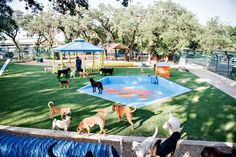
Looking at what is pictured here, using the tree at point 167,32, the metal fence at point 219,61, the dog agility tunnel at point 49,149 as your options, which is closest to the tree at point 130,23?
the tree at point 167,32

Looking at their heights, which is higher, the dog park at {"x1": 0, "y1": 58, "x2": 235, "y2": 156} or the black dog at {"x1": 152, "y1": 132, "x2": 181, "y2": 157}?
the black dog at {"x1": 152, "y1": 132, "x2": 181, "y2": 157}

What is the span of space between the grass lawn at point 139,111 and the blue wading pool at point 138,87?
5.59 ft

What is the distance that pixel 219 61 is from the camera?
21203 mm

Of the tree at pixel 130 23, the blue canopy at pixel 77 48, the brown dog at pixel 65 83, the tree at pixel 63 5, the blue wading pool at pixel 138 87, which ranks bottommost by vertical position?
the blue wading pool at pixel 138 87

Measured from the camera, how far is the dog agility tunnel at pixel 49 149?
14.1 feet

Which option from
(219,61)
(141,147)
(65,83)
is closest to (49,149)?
(141,147)

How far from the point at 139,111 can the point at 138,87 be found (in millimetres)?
7822

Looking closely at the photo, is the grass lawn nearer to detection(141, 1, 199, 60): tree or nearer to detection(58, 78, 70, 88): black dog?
detection(58, 78, 70, 88): black dog


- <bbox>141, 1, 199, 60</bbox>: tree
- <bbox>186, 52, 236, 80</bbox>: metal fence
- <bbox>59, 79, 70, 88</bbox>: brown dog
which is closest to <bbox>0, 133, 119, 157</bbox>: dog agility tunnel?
<bbox>59, 79, 70, 88</bbox>: brown dog

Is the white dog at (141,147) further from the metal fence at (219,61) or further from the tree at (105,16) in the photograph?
the tree at (105,16)

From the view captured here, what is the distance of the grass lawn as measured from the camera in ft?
22.9

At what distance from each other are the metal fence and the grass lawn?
622 centimetres

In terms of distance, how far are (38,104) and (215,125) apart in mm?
7583

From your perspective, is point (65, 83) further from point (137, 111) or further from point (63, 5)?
point (137, 111)
